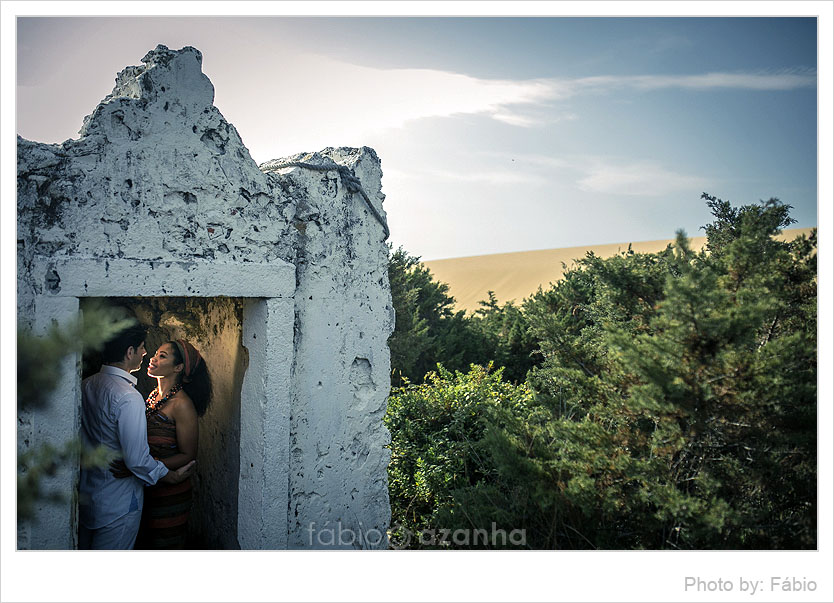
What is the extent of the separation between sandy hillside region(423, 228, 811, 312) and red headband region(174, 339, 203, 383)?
85.3 feet

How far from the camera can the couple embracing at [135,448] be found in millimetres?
3109

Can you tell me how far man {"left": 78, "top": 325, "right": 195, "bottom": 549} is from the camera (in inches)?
121

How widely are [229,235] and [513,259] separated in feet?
128

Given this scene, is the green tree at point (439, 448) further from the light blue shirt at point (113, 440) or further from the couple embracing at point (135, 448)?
the light blue shirt at point (113, 440)

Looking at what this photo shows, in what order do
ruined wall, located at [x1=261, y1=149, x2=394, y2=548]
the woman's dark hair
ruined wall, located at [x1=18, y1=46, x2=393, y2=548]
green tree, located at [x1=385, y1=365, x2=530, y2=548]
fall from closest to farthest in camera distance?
ruined wall, located at [x1=18, y1=46, x2=393, y2=548] < ruined wall, located at [x1=261, y1=149, x2=394, y2=548] < the woman's dark hair < green tree, located at [x1=385, y1=365, x2=530, y2=548]

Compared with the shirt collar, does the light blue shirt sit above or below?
below

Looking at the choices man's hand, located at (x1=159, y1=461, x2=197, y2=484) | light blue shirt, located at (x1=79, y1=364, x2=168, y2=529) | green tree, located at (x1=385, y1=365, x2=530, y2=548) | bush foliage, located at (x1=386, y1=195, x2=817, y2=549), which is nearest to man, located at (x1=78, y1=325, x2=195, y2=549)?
light blue shirt, located at (x1=79, y1=364, x2=168, y2=529)

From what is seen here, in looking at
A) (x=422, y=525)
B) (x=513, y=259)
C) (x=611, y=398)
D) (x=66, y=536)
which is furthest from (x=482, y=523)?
(x=513, y=259)

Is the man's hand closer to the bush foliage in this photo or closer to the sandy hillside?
the bush foliage

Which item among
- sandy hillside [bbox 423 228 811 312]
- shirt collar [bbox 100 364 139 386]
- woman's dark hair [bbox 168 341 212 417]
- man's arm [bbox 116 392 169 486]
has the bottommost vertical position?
man's arm [bbox 116 392 169 486]

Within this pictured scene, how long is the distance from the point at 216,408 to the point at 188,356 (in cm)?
46

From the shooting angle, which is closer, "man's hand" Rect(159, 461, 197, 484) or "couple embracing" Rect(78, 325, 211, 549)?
"couple embracing" Rect(78, 325, 211, 549)

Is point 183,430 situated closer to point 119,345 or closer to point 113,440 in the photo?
point 113,440

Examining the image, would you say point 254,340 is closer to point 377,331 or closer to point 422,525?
point 377,331
